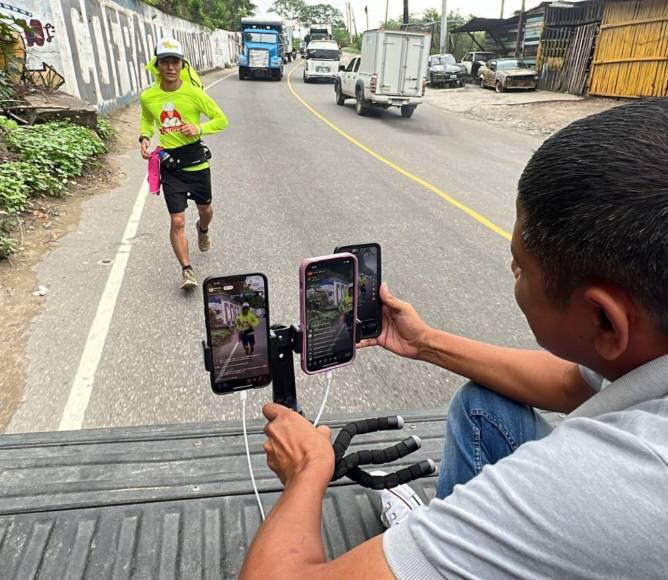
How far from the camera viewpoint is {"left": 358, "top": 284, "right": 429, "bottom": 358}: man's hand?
6.29 ft

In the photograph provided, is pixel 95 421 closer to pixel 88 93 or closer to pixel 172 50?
pixel 172 50

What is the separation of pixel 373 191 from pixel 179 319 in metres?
4.52

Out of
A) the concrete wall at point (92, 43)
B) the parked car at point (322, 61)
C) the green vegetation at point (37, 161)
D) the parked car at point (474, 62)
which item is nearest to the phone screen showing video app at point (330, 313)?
the green vegetation at point (37, 161)

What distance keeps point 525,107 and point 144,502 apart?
19972 mm

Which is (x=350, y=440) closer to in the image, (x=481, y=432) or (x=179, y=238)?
(x=481, y=432)

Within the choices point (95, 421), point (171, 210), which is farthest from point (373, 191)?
point (95, 421)

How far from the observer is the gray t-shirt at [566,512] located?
30.3 inches

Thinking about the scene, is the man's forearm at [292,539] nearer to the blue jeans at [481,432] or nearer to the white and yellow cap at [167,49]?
the blue jeans at [481,432]

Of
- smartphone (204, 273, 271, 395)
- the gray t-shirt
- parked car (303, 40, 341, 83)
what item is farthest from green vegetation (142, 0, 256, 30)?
the gray t-shirt

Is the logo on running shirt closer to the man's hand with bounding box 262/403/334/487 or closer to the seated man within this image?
the man's hand with bounding box 262/403/334/487

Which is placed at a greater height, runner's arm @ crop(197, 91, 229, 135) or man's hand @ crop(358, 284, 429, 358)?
runner's arm @ crop(197, 91, 229, 135)

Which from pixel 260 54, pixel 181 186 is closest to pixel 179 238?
pixel 181 186

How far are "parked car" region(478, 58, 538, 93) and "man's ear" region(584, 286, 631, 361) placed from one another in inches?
973

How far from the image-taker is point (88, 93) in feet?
41.1
